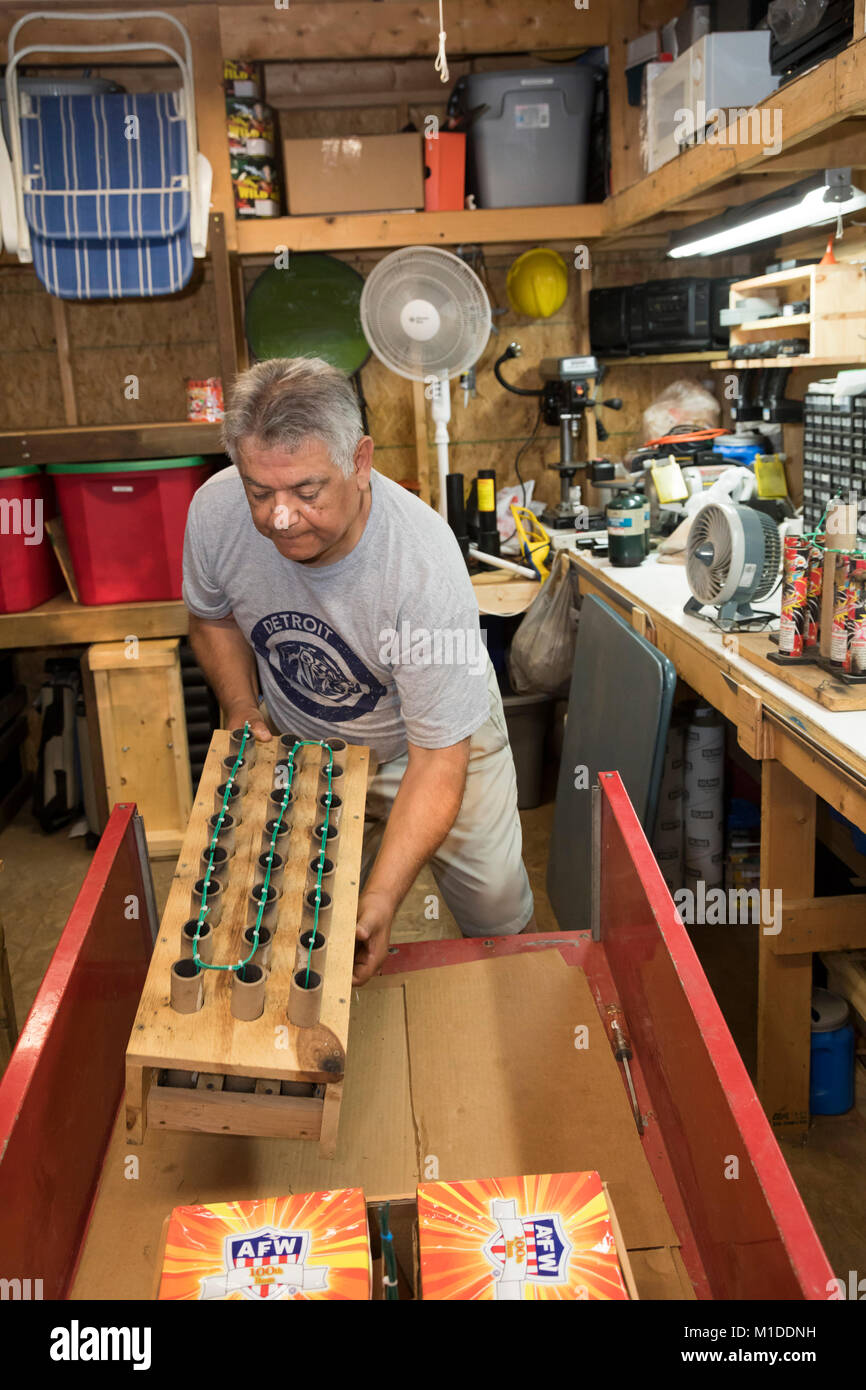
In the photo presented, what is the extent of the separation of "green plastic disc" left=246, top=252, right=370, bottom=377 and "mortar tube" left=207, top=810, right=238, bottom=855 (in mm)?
2935

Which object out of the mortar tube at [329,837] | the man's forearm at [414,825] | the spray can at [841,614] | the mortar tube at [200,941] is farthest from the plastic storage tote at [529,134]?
the mortar tube at [200,941]

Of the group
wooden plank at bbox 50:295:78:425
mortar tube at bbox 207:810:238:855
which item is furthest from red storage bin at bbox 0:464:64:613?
mortar tube at bbox 207:810:238:855

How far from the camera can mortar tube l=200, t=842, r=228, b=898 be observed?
1.34 meters

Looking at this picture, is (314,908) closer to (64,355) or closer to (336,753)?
(336,753)

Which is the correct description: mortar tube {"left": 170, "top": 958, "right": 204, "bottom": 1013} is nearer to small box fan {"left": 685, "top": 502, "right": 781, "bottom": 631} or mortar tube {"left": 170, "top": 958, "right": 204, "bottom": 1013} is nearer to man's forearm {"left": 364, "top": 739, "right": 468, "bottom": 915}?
man's forearm {"left": 364, "top": 739, "right": 468, "bottom": 915}

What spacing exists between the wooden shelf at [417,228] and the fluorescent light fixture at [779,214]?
384 mm

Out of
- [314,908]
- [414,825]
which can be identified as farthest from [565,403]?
[314,908]

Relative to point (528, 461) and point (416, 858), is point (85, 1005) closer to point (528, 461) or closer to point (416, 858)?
point (416, 858)

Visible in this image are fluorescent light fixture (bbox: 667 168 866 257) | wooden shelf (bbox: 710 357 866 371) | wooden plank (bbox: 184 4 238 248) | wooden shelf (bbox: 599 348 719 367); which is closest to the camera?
fluorescent light fixture (bbox: 667 168 866 257)

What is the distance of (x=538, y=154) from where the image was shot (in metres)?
3.76

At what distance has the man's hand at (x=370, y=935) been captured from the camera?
1.40 m

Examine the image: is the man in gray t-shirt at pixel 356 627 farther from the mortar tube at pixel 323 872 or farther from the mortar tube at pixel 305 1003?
the mortar tube at pixel 305 1003
